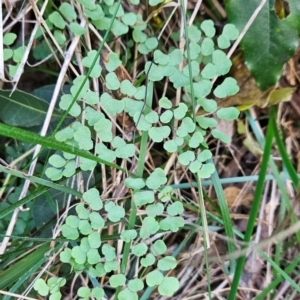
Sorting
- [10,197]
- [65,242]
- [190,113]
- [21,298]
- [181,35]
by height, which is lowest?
[21,298]

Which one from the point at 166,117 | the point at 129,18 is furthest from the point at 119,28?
the point at 166,117

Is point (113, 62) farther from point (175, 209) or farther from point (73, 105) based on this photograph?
point (175, 209)

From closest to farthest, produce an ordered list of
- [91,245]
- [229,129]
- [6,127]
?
1. [6,127]
2. [91,245]
3. [229,129]

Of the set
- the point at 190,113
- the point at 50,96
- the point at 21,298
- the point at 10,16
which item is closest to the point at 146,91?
the point at 190,113

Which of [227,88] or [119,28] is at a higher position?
[119,28]

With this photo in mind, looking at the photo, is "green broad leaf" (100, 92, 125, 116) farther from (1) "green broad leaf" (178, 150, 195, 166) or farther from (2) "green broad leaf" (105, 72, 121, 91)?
(1) "green broad leaf" (178, 150, 195, 166)

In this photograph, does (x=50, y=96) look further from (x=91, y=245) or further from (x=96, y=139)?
(x=91, y=245)

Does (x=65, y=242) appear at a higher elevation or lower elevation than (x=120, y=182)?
lower

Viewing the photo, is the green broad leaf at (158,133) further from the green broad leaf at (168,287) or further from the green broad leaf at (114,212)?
the green broad leaf at (168,287)
